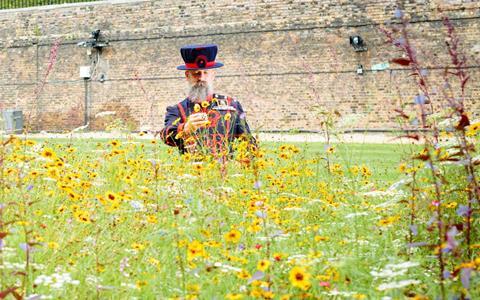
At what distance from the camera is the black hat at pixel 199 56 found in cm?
642

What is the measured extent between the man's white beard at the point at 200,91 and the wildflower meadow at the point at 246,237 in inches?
47.6

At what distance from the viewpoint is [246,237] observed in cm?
389

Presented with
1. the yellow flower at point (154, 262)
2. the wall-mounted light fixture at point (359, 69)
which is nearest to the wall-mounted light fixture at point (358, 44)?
the wall-mounted light fixture at point (359, 69)

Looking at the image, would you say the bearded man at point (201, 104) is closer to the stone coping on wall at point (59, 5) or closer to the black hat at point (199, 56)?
the black hat at point (199, 56)

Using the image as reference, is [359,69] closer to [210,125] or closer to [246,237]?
[210,125]

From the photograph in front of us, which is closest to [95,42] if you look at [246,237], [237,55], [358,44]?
[237,55]

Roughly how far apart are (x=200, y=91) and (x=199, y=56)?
0.28 meters

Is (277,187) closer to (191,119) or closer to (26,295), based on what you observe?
(191,119)

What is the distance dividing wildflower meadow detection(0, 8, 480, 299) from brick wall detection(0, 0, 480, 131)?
43.9ft

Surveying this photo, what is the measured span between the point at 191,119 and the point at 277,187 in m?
0.82

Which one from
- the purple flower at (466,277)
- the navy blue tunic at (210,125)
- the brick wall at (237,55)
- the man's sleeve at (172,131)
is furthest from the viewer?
the brick wall at (237,55)

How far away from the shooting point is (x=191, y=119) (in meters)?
5.44

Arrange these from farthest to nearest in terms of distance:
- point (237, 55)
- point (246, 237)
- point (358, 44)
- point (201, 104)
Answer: point (237, 55)
point (358, 44)
point (201, 104)
point (246, 237)

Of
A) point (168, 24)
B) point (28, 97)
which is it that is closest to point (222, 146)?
point (168, 24)
